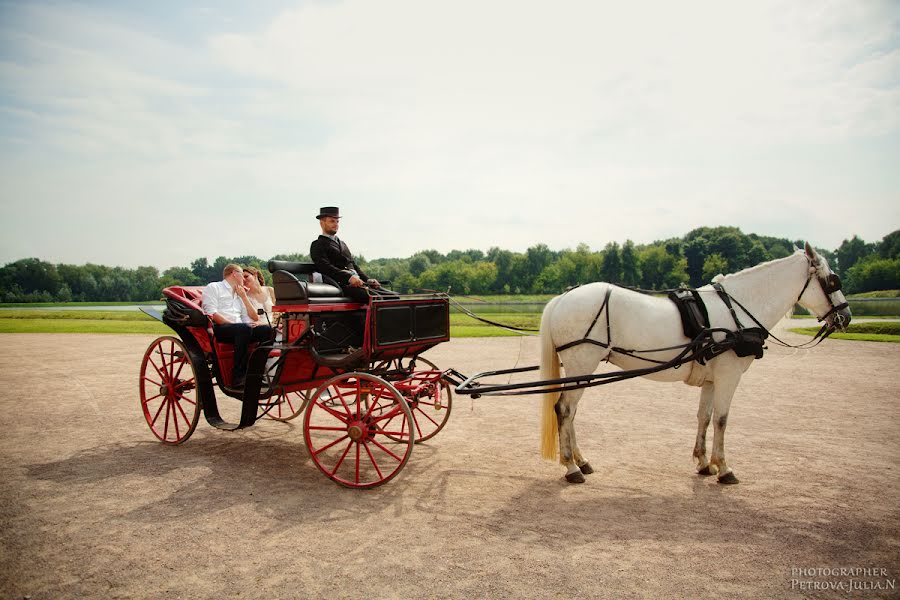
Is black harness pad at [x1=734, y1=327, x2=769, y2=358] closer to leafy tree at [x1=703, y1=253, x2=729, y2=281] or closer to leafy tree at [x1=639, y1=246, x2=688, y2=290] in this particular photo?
leafy tree at [x1=703, y1=253, x2=729, y2=281]

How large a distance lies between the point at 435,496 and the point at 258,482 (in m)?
1.95

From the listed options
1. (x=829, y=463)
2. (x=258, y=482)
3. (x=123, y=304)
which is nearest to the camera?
(x=258, y=482)

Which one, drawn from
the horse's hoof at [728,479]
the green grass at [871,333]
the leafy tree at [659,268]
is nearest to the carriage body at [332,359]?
the horse's hoof at [728,479]

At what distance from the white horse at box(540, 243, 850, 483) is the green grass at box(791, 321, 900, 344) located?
14591 mm

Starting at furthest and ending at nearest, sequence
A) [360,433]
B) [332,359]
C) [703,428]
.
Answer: [703,428] → [332,359] → [360,433]

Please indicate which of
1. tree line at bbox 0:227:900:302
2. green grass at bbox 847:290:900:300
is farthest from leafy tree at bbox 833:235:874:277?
green grass at bbox 847:290:900:300

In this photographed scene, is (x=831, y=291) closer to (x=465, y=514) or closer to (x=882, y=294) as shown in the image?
(x=465, y=514)

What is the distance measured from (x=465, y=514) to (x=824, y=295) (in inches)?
184

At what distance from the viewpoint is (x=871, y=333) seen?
19531mm

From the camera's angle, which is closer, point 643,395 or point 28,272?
point 643,395

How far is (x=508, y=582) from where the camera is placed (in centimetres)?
347

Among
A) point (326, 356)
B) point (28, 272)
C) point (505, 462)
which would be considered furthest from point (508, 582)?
point (28, 272)

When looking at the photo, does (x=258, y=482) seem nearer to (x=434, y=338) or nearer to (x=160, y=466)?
(x=160, y=466)

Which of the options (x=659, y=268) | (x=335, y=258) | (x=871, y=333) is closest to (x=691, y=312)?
(x=335, y=258)
